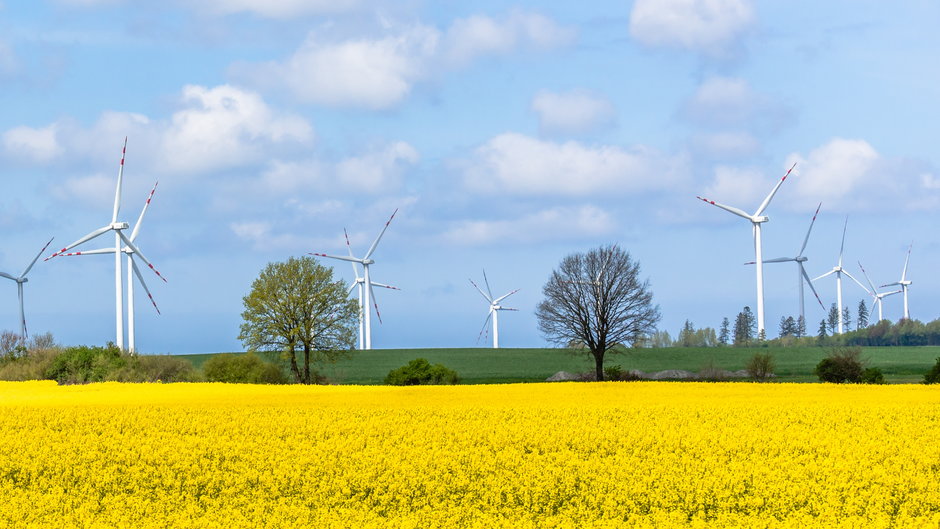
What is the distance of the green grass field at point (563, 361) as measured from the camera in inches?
3349

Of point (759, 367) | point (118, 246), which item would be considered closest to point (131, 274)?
point (118, 246)

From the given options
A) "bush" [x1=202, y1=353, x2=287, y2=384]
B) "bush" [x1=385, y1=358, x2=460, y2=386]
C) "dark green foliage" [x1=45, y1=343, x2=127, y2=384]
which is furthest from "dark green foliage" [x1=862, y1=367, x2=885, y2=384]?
"dark green foliage" [x1=45, y1=343, x2=127, y2=384]

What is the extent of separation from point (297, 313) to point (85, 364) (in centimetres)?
1322

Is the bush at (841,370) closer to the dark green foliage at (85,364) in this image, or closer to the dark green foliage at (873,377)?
the dark green foliage at (873,377)

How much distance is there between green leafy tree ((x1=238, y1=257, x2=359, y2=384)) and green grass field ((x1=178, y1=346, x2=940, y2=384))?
11.6m

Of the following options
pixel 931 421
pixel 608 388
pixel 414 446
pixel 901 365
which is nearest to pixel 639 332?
pixel 608 388

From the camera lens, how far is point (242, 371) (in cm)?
6266

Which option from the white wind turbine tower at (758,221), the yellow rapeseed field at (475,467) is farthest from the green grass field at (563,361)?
the yellow rapeseed field at (475,467)

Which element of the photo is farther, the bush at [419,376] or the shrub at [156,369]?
the shrub at [156,369]

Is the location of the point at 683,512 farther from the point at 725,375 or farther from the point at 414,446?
the point at 725,375

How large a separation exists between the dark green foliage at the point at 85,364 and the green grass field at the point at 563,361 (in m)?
20.0

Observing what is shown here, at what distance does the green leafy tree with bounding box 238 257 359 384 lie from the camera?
64.6m

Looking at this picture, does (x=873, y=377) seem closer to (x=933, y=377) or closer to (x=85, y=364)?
(x=933, y=377)

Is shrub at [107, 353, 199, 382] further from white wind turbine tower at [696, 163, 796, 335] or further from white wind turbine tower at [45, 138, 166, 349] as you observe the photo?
white wind turbine tower at [696, 163, 796, 335]
